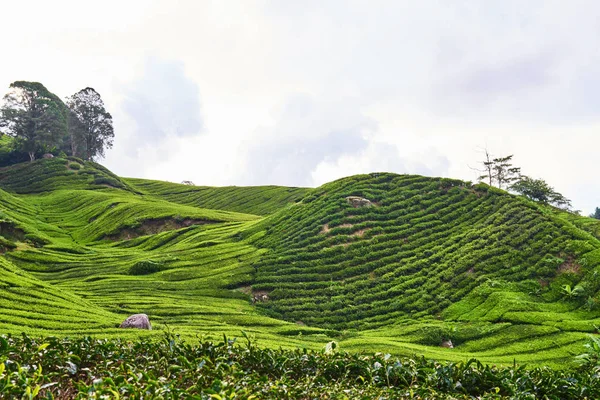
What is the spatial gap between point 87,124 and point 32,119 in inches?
473

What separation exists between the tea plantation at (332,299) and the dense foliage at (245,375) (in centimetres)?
3

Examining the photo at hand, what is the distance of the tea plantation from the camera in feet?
19.2

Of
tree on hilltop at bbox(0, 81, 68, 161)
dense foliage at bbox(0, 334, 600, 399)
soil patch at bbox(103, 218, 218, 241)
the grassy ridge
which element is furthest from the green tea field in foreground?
tree on hilltop at bbox(0, 81, 68, 161)

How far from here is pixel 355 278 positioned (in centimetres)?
2373

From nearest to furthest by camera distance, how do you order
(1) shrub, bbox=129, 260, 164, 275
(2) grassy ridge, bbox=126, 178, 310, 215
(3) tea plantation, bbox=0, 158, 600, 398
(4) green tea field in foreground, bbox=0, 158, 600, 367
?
(3) tea plantation, bbox=0, 158, 600, 398
(4) green tea field in foreground, bbox=0, 158, 600, 367
(1) shrub, bbox=129, 260, 164, 275
(2) grassy ridge, bbox=126, 178, 310, 215

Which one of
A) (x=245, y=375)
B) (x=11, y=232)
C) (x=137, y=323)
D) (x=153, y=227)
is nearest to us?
(x=245, y=375)

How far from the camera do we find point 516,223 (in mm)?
25688

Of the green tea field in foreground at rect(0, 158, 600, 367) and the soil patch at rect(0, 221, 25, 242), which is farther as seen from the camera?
the soil patch at rect(0, 221, 25, 242)

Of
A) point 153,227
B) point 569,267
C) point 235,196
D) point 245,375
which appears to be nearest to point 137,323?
point 245,375

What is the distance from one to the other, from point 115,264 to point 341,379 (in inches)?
1014

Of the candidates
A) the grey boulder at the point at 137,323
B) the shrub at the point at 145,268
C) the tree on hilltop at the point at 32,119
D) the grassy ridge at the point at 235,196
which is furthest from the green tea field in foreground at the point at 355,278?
the tree on hilltop at the point at 32,119

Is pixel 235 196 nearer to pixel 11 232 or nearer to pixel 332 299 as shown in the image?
pixel 11 232

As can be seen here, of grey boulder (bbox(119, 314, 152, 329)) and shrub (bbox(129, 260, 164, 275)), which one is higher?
shrub (bbox(129, 260, 164, 275))

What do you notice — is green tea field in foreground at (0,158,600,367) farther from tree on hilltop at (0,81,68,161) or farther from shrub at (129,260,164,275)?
tree on hilltop at (0,81,68,161)
